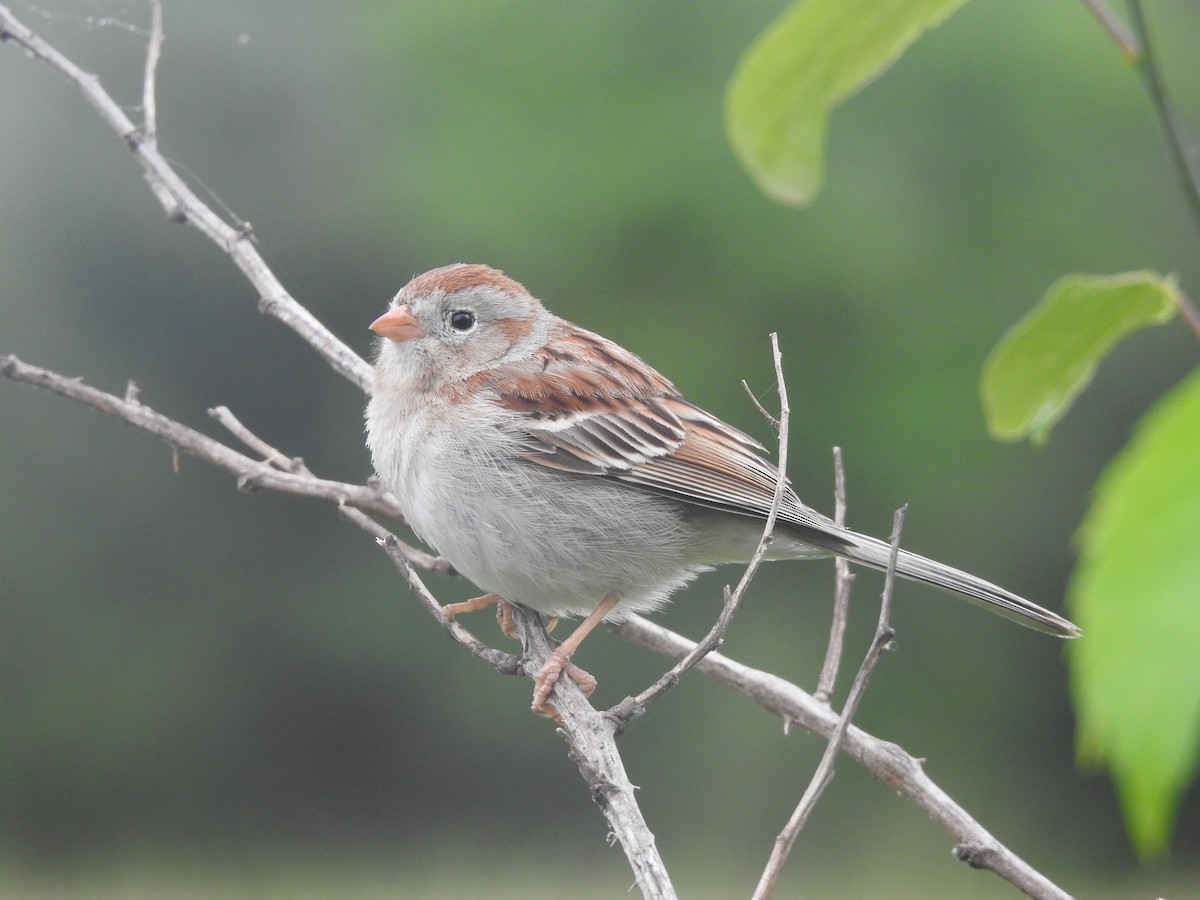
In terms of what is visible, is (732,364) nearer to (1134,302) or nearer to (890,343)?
(890,343)

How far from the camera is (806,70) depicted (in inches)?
35.7

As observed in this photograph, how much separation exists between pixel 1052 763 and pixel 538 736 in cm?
369

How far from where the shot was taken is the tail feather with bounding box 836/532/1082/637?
7.23 ft

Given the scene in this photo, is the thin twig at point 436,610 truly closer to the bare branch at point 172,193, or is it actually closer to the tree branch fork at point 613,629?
the tree branch fork at point 613,629

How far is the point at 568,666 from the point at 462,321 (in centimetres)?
104

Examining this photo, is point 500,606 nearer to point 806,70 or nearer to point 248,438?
point 248,438

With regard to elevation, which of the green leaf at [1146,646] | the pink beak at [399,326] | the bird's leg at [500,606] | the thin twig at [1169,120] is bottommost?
the green leaf at [1146,646]

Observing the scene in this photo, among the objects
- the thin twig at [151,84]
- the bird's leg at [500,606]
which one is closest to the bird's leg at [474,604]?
the bird's leg at [500,606]

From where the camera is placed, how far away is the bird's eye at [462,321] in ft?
10.1

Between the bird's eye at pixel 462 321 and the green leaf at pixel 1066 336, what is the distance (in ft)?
7.29

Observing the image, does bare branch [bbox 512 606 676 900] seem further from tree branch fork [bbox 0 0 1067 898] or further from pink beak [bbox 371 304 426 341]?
pink beak [bbox 371 304 426 341]

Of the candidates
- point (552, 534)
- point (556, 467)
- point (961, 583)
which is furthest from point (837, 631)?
point (556, 467)

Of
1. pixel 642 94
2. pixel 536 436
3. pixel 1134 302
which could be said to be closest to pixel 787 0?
pixel 642 94

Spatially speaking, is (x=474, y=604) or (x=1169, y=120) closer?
(x=1169, y=120)
